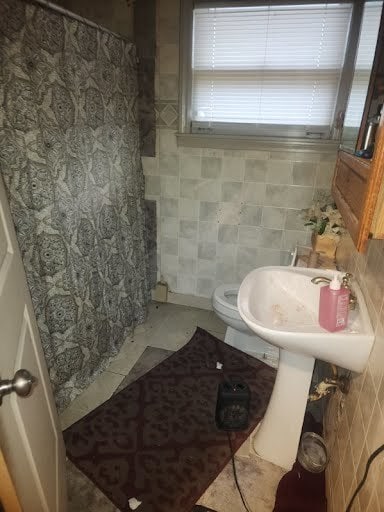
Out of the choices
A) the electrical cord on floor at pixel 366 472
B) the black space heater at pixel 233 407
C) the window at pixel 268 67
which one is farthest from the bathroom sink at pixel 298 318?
the window at pixel 268 67

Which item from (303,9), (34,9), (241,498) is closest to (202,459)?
(241,498)

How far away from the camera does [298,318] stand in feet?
4.14

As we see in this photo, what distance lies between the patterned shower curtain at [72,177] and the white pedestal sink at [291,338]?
0.91 m

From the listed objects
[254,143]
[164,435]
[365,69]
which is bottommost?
[164,435]

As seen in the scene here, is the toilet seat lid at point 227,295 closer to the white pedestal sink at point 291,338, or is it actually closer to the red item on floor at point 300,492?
the white pedestal sink at point 291,338

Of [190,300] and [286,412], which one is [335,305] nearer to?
[286,412]

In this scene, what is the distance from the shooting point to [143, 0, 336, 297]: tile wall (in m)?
2.06

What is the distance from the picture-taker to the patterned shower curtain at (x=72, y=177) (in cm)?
125

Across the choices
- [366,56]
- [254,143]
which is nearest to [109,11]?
[254,143]

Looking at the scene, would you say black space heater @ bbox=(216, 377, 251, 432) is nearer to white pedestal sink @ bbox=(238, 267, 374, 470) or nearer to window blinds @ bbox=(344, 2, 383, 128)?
white pedestal sink @ bbox=(238, 267, 374, 470)

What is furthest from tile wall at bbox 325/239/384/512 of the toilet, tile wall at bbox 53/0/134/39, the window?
tile wall at bbox 53/0/134/39

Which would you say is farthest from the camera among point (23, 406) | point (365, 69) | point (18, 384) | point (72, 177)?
point (72, 177)

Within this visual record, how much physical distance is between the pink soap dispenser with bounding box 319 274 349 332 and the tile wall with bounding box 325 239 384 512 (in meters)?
0.08

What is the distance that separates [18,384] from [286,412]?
43.9 inches
